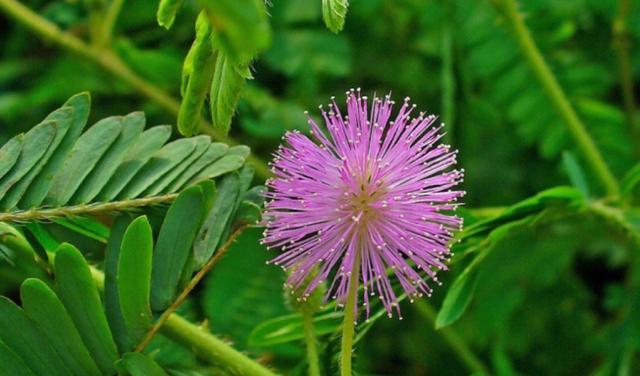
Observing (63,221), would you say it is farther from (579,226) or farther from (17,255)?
(579,226)

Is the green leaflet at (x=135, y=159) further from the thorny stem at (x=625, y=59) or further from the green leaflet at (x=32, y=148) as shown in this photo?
the thorny stem at (x=625, y=59)

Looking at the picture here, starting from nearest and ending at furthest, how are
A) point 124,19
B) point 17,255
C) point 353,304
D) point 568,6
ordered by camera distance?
point 353,304, point 17,255, point 568,6, point 124,19

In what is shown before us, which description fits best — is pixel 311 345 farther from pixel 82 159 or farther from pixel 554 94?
pixel 554 94

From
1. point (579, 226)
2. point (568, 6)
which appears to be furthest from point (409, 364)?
point (568, 6)

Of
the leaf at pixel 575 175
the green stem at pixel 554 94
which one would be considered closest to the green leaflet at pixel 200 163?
the leaf at pixel 575 175

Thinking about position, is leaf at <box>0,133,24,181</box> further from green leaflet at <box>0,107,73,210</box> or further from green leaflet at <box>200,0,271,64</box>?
green leaflet at <box>200,0,271,64</box>

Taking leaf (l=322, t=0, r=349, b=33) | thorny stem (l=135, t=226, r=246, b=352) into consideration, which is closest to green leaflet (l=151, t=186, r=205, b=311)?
thorny stem (l=135, t=226, r=246, b=352)
